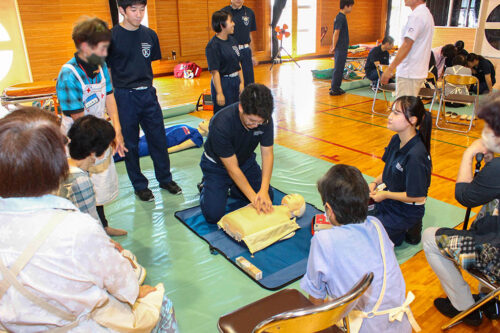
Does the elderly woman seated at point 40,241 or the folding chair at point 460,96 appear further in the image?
the folding chair at point 460,96

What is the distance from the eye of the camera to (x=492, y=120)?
1.65m

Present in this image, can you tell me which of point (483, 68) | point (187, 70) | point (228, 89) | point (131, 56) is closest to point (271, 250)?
point (131, 56)

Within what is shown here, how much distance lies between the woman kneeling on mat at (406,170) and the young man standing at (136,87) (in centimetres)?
179

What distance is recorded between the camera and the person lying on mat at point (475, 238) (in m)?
1.72

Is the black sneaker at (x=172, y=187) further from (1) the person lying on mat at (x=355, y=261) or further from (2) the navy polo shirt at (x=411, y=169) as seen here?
(1) the person lying on mat at (x=355, y=261)

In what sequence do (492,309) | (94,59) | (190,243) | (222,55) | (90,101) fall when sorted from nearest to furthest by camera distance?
(492,309)
(94,59)
(90,101)
(190,243)
(222,55)

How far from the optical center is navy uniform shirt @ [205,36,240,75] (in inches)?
168

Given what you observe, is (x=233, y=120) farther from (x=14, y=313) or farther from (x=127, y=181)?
(x=14, y=313)

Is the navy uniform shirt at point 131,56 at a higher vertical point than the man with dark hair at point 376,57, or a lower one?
higher

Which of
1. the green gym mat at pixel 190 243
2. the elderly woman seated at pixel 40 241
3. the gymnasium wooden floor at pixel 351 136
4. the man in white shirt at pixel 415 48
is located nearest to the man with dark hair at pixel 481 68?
the gymnasium wooden floor at pixel 351 136

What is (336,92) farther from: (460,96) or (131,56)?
(131,56)

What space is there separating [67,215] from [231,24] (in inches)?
138

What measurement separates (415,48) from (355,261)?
3.27m

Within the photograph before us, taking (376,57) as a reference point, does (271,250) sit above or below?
below
